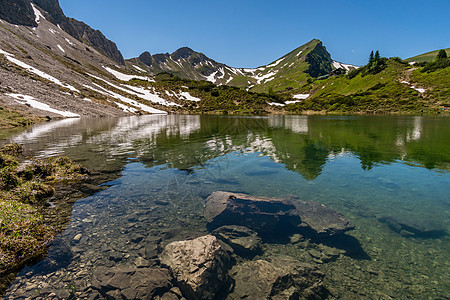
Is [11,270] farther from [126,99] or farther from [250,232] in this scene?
[126,99]

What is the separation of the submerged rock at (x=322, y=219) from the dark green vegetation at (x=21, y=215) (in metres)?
11.1

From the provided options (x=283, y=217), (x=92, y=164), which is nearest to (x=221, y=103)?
(x=92, y=164)

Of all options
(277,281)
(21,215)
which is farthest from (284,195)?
(21,215)

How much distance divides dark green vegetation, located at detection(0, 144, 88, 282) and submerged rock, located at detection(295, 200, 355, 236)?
11.1 metres

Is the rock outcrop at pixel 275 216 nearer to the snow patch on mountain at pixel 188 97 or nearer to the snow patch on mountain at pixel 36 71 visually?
the snow patch on mountain at pixel 36 71

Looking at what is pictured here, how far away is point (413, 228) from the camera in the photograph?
9.56m

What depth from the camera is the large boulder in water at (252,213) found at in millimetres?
10055

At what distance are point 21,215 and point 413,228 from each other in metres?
16.8

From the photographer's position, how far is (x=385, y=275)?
7.08 m

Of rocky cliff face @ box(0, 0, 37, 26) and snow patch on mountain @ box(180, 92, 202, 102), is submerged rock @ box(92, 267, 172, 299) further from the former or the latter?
rocky cliff face @ box(0, 0, 37, 26)

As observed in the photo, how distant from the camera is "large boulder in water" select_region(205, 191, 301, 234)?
10055 mm

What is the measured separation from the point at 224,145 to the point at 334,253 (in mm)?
22454

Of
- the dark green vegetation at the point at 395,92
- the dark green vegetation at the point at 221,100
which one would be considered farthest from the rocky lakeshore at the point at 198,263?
the dark green vegetation at the point at 395,92

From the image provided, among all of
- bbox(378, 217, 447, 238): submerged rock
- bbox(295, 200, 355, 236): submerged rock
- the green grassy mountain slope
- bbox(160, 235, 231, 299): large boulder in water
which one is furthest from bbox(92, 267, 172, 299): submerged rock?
the green grassy mountain slope
